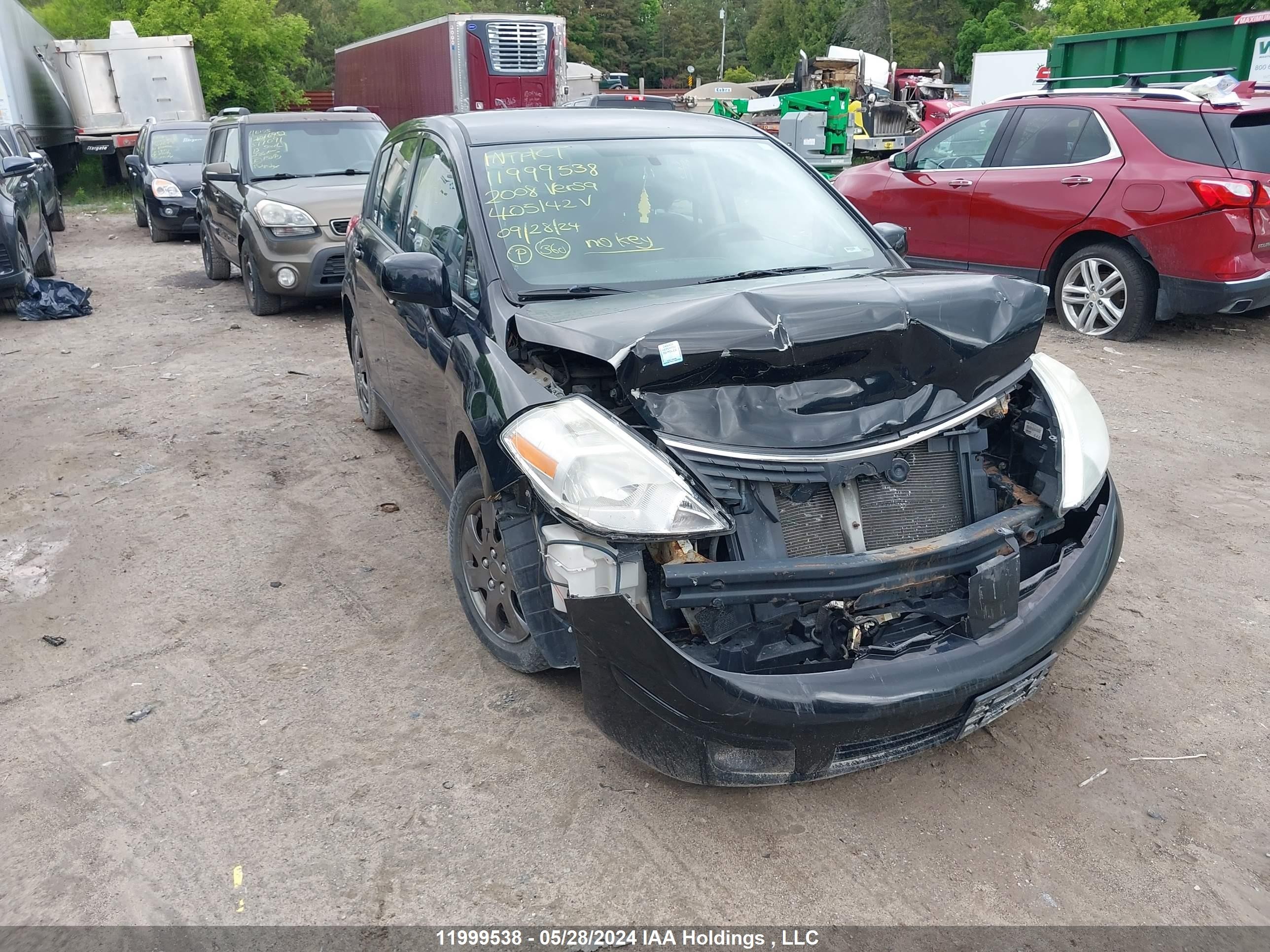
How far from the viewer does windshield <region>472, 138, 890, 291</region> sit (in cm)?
364

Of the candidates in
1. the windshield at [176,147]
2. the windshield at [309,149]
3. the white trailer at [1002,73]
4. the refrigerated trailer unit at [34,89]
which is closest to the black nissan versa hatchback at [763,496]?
the windshield at [309,149]

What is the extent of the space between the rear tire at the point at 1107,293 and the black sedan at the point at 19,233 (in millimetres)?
9821

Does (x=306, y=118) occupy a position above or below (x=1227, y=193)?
above

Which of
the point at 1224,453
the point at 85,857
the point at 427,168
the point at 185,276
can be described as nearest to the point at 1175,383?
the point at 1224,453

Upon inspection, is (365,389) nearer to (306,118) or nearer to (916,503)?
(916,503)

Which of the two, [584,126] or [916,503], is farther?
[584,126]

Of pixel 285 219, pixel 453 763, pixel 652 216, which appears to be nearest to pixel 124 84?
pixel 285 219

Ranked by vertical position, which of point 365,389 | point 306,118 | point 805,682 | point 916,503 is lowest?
point 365,389

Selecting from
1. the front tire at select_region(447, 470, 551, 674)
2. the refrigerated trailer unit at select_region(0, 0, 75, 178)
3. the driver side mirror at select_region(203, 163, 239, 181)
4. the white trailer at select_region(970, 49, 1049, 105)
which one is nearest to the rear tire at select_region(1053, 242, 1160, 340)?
the front tire at select_region(447, 470, 551, 674)

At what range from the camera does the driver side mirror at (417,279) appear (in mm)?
3574

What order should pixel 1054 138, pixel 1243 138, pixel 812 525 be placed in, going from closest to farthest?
pixel 812 525, pixel 1243 138, pixel 1054 138

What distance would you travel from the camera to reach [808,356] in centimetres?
277

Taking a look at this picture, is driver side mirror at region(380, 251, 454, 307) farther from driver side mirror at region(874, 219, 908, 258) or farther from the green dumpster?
the green dumpster

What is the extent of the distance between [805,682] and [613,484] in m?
0.71
